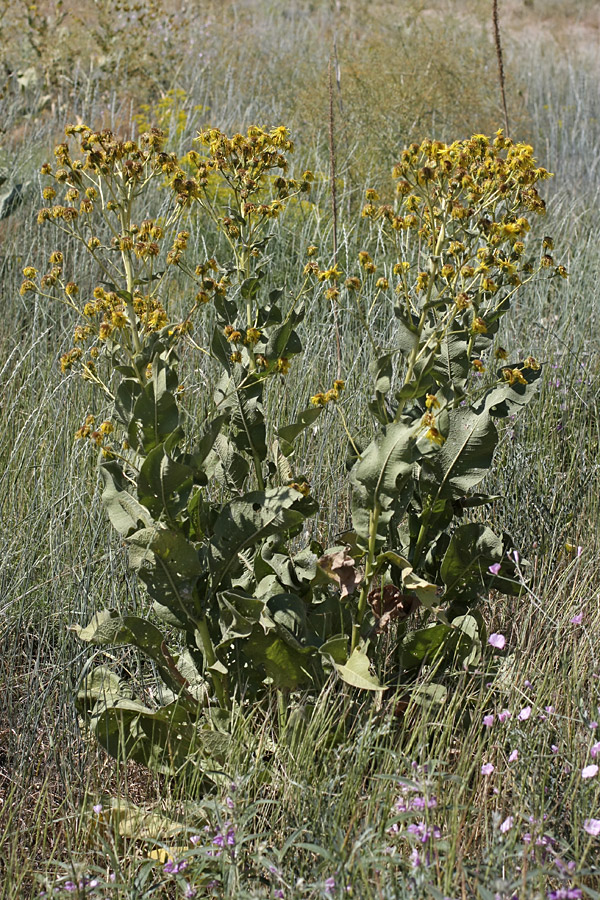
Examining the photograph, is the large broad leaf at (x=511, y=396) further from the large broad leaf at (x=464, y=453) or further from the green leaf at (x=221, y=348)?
the green leaf at (x=221, y=348)

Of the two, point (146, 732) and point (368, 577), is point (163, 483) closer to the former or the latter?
point (368, 577)

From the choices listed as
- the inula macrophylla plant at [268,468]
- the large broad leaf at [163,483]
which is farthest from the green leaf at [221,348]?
Result: the large broad leaf at [163,483]

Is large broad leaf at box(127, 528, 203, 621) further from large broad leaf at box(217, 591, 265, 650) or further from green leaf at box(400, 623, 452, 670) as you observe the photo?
green leaf at box(400, 623, 452, 670)

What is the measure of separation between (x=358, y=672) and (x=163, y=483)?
47 centimetres

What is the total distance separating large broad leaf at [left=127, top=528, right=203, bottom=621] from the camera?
1.44 meters

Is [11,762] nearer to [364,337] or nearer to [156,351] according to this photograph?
[156,351]

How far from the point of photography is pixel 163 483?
1.41m

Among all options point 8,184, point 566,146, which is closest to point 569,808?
point 8,184

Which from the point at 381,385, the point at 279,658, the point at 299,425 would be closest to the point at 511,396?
the point at 381,385

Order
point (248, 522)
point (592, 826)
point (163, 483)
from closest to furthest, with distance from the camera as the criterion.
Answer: point (592, 826), point (163, 483), point (248, 522)

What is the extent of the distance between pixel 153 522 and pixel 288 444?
0.98ft

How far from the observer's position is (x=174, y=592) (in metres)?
1.53

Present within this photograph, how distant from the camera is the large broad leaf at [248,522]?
148cm

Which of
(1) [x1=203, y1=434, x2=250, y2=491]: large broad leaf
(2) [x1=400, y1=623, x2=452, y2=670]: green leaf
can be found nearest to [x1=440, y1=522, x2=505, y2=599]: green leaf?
(2) [x1=400, y1=623, x2=452, y2=670]: green leaf
